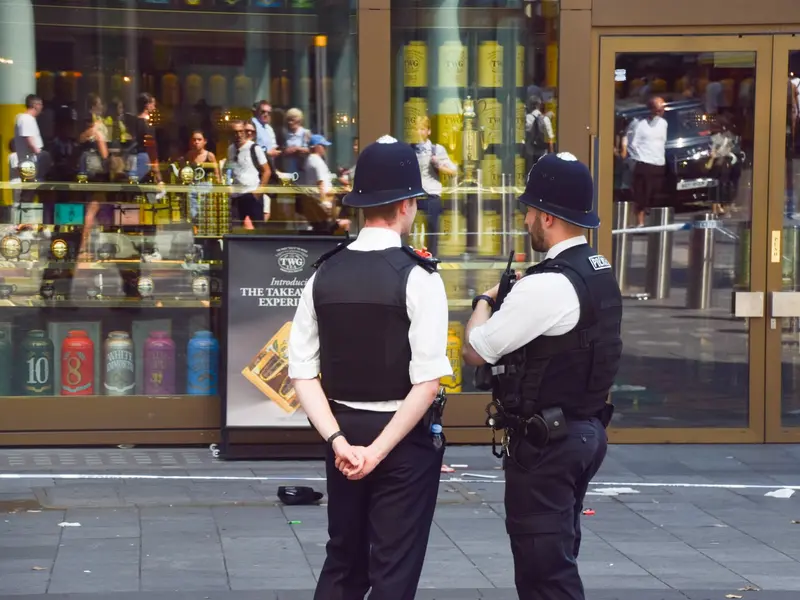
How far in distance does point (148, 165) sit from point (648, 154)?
344cm

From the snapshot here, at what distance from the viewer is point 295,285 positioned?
8.62 meters

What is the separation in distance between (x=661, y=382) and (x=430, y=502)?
526cm

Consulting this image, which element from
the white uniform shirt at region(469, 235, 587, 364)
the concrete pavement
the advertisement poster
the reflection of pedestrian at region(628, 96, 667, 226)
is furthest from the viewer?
the reflection of pedestrian at region(628, 96, 667, 226)

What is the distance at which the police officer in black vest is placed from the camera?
4.24 metres

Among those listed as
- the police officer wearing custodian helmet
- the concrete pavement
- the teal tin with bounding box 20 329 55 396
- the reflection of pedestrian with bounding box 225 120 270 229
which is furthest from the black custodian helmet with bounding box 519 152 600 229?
the teal tin with bounding box 20 329 55 396

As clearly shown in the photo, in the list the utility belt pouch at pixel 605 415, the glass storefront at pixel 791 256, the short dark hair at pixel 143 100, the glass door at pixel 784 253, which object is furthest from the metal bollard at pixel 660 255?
the utility belt pouch at pixel 605 415

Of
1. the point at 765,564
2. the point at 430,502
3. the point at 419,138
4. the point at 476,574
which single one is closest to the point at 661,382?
the point at 419,138

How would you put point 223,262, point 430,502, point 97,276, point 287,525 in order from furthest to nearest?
point 97,276, point 223,262, point 287,525, point 430,502

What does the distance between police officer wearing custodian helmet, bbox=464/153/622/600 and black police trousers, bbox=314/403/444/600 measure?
0.33 m

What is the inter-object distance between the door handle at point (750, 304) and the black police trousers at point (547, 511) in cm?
502

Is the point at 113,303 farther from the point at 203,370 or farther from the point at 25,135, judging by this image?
the point at 25,135

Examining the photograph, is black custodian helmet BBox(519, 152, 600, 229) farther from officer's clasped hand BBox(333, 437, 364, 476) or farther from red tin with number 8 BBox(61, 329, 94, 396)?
red tin with number 8 BBox(61, 329, 94, 396)

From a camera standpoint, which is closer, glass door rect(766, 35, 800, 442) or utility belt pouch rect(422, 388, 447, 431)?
utility belt pouch rect(422, 388, 447, 431)

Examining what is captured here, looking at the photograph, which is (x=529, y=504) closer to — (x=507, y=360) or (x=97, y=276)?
(x=507, y=360)
